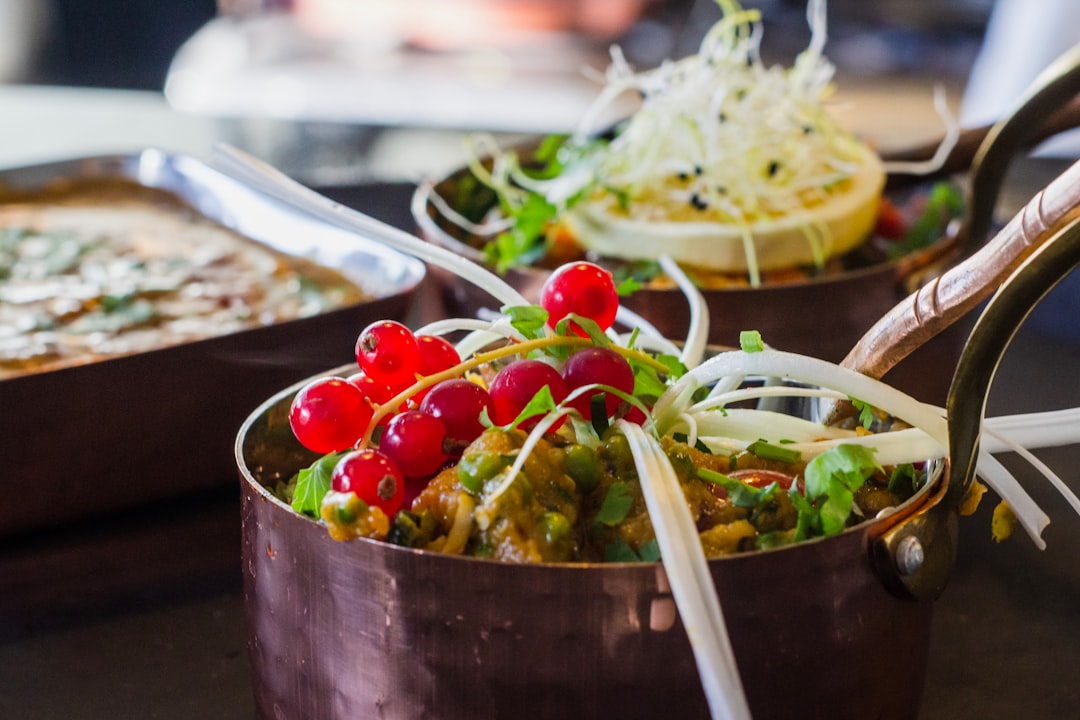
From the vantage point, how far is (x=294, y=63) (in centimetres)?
521

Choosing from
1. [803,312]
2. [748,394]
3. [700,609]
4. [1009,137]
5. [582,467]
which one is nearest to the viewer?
[700,609]

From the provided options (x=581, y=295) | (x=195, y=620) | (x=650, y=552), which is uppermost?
(x=581, y=295)

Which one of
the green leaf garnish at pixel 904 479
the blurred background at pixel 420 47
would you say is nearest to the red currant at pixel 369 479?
the green leaf garnish at pixel 904 479

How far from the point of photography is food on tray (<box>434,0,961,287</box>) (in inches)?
57.6

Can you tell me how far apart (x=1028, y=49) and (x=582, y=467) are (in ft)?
7.79

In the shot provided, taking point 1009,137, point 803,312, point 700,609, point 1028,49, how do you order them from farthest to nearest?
point 1028,49 < point 1009,137 < point 803,312 < point 700,609

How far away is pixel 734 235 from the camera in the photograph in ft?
4.68

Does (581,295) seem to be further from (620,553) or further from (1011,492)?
(1011,492)

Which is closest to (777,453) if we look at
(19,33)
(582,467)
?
(582,467)

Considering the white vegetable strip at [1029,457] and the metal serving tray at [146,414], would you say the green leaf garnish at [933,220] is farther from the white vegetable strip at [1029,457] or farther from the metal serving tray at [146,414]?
the white vegetable strip at [1029,457]

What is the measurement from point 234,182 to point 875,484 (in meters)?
1.26

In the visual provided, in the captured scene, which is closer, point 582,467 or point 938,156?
point 582,467

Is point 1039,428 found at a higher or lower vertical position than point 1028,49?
lower

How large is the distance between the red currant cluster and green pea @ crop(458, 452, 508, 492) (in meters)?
0.04
